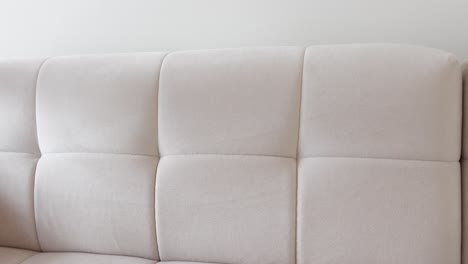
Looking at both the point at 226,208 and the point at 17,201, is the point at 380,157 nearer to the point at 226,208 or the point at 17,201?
the point at 226,208

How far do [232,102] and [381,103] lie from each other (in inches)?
14.9

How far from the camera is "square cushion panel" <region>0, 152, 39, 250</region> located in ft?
4.63

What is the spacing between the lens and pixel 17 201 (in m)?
1.42

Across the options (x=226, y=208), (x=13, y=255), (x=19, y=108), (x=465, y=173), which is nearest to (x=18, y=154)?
(x=19, y=108)

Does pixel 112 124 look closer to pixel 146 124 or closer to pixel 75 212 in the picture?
pixel 146 124

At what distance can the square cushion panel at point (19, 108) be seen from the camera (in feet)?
4.71

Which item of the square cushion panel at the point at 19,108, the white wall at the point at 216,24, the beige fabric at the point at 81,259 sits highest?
the white wall at the point at 216,24

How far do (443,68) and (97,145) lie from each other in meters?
0.95

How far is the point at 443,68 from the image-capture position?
1124 millimetres

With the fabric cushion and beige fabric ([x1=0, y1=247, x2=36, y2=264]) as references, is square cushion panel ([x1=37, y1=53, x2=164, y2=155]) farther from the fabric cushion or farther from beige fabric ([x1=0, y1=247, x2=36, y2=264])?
the fabric cushion

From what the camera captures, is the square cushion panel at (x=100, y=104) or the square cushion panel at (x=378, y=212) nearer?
the square cushion panel at (x=378, y=212)

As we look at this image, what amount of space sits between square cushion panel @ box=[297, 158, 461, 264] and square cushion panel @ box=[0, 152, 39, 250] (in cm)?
80

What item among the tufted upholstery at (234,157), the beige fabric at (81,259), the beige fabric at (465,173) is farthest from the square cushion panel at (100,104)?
the beige fabric at (465,173)

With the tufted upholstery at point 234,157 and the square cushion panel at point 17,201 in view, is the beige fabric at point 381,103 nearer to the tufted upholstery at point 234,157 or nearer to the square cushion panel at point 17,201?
the tufted upholstery at point 234,157
